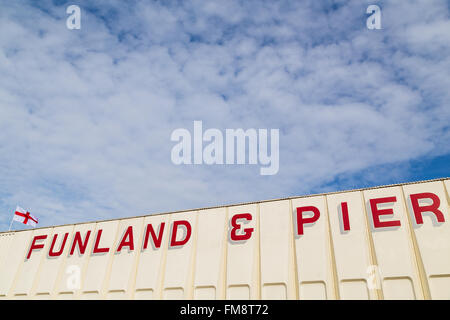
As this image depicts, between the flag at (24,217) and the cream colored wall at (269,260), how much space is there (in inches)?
177

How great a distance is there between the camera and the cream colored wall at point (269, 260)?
5.64m

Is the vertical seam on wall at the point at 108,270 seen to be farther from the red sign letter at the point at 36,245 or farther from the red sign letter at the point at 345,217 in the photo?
the red sign letter at the point at 345,217

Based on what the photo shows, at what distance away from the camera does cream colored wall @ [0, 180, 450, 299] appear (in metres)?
5.64

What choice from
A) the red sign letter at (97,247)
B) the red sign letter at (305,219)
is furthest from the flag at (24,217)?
the red sign letter at (305,219)

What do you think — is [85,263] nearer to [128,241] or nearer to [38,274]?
[128,241]

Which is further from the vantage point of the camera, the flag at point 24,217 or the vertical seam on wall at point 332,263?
the flag at point 24,217

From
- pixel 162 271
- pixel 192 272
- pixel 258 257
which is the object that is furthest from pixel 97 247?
pixel 258 257

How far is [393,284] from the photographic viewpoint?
550 centimetres

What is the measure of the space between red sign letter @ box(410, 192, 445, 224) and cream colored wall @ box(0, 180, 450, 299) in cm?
9

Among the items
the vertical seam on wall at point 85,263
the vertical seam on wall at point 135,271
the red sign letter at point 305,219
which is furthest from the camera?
the vertical seam on wall at point 85,263

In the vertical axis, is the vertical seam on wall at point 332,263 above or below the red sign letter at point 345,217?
below

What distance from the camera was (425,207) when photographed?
6082mm

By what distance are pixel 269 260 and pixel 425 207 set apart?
3.76 metres

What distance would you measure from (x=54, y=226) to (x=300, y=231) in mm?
8632
